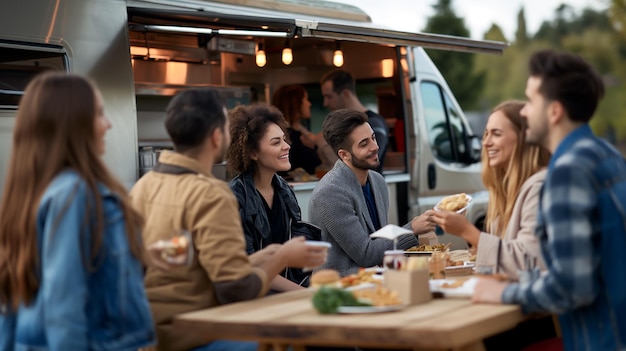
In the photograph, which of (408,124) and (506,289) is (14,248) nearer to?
(506,289)

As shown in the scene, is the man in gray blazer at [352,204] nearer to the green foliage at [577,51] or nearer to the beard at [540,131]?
the beard at [540,131]

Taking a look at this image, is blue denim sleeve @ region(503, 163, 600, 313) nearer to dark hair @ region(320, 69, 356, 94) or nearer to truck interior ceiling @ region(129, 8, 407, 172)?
truck interior ceiling @ region(129, 8, 407, 172)

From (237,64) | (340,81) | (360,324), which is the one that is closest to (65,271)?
(360,324)

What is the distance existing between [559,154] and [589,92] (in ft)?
0.75

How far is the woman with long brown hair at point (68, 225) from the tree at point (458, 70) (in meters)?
49.6

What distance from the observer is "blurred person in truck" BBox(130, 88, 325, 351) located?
348 centimetres

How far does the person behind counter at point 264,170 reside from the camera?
5.02 m

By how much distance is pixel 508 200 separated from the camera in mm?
4215

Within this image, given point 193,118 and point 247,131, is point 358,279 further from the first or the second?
point 247,131

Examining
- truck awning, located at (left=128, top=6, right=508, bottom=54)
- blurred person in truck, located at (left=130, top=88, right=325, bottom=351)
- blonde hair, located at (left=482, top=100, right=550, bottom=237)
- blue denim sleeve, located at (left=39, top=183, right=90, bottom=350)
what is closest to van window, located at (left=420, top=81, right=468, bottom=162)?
truck awning, located at (left=128, top=6, right=508, bottom=54)

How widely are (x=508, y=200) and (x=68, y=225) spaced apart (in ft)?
6.57

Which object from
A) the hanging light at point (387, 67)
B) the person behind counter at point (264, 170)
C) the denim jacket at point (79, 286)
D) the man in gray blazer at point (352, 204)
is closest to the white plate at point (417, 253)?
the man in gray blazer at point (352, 204)

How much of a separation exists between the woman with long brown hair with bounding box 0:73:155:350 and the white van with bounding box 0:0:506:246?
280 centimetres

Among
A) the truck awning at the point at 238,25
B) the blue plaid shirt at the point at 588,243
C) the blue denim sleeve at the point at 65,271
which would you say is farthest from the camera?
the truck awning at the point at 238,25
